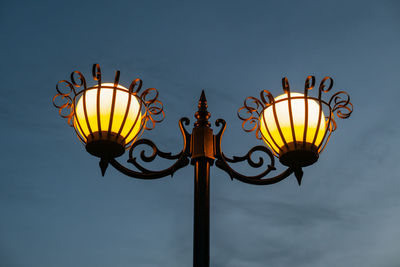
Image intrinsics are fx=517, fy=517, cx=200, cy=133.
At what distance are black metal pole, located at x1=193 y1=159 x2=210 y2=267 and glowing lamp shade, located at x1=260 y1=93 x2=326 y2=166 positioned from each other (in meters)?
0.59

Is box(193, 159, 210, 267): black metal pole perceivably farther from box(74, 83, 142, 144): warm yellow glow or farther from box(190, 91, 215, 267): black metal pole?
box(74, 83, 142, 144): warm yellow glow

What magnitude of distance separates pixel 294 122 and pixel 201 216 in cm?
102

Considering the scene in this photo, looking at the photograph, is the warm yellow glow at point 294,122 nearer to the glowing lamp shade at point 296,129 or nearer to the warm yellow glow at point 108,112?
the glowing lamp shade at point 296,129

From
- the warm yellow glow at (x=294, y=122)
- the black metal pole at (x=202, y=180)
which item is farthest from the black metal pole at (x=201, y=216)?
the warm yellow glow at (x=294, y=122)

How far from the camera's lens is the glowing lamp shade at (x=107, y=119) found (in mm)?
3824

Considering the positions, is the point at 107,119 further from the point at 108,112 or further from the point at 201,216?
the point at 201,216

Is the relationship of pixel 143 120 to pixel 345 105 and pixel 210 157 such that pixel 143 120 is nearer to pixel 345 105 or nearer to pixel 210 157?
pixel 210 157

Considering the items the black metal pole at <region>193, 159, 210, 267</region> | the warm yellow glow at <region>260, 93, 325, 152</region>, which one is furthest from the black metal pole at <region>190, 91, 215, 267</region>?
the warm yellow glow at <region>260, 93, 325, 152</region>

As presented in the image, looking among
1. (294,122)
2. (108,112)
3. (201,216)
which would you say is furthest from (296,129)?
(108,112)

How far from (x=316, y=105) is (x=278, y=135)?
0.39 metres

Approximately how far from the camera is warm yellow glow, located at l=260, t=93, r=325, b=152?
12.9 feet

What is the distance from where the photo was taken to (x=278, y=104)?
4020mm

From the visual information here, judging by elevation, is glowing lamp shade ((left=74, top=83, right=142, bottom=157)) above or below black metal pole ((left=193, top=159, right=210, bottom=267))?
above

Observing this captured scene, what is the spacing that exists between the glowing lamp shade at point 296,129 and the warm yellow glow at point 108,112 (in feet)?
3.47
